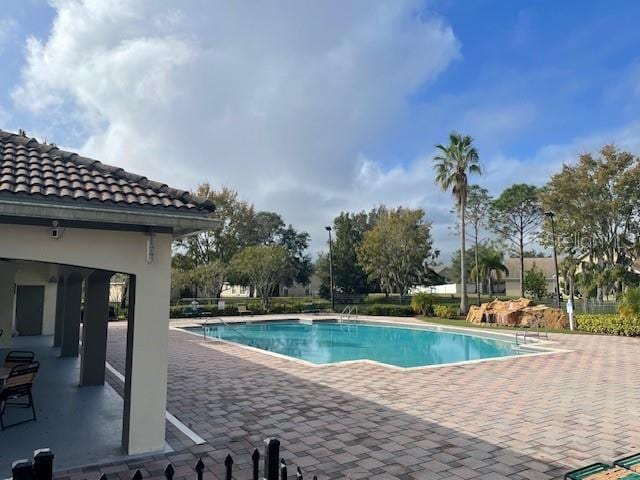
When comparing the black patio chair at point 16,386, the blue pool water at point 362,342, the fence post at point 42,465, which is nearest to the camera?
the fence post at point 42,465

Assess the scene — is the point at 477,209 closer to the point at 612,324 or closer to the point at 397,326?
the point at 397,326

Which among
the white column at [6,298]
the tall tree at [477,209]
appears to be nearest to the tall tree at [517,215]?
the tall tree at [477,209]

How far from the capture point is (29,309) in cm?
1870

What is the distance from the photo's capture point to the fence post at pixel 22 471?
218 centimetres

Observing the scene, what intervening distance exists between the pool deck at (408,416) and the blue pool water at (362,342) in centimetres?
455

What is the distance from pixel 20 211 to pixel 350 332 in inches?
910

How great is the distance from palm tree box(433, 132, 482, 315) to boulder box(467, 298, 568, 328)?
426 centimetres

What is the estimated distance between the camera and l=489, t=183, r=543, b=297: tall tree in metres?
47.1

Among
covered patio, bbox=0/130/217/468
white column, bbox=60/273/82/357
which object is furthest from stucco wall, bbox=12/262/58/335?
covered patio, bbox=0/130/217/468

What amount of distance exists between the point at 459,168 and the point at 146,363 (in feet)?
97.9

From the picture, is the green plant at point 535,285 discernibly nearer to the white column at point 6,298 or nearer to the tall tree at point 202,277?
the tall tree at point 202,277

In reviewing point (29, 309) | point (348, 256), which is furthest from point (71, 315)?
point (348, 256)

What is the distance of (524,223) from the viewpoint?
48844 millimetres

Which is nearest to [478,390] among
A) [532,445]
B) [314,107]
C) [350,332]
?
[532,445]
